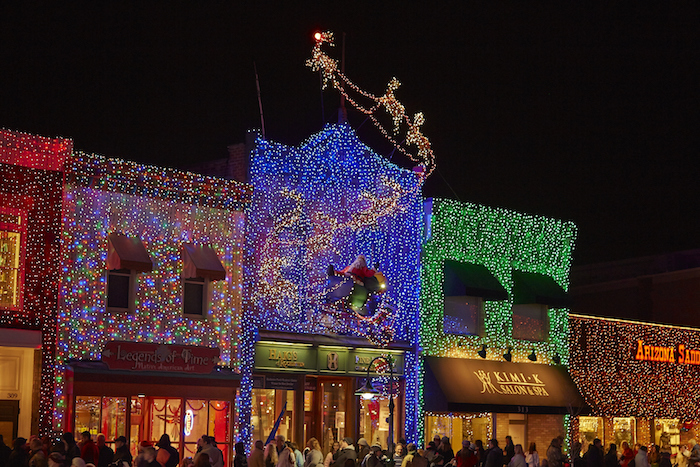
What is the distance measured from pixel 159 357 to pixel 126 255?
261cm

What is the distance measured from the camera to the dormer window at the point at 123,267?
2422 centimetres

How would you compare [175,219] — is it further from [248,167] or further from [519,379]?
[519,379]

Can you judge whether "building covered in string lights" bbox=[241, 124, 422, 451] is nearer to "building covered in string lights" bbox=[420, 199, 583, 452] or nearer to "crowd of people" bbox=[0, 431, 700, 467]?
"building covered in string lights" bbox=[420, 199, 583, 452]

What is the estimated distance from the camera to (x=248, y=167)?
2764cm

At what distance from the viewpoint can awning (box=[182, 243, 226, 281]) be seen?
1004 inches

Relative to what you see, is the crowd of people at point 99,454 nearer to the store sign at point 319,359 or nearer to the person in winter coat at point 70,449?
the person in winter coat at point 70,449

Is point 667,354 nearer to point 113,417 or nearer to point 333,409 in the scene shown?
point 333,409

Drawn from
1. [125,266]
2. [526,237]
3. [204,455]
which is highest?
[526,237]

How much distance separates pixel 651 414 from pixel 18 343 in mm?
24279

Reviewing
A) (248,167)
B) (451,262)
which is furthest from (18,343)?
(451,262)

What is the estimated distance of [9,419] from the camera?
2338 cm

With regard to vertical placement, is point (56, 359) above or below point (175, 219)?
below

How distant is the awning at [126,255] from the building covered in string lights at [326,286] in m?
3.42

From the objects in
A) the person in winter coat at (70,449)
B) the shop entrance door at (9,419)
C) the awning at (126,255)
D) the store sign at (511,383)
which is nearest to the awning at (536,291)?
the store sign at (511,383)
